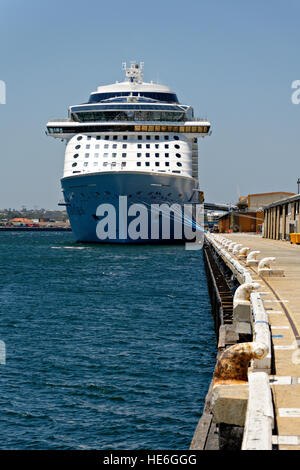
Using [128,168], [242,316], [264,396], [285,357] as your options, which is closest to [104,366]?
[242,316]

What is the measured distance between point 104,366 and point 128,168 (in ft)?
163

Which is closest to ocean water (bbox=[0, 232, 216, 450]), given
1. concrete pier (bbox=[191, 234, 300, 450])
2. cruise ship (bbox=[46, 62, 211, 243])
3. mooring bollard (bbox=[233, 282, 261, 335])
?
mooring bollard (bbox=[233, 282, 261, 335])

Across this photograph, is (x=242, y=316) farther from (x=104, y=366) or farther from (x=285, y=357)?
(x=104, y=366)

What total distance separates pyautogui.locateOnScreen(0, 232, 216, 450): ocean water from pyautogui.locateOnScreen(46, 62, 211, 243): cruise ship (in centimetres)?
2722

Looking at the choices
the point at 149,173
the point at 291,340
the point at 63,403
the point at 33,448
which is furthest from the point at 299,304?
the point at 149,173

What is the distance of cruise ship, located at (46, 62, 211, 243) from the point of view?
198 ft

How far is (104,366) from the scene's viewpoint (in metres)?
16.0

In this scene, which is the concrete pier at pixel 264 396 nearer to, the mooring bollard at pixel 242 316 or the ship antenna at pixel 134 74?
the mooring bollard at pixel 242 316

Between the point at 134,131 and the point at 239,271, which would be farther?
the point at 134,131

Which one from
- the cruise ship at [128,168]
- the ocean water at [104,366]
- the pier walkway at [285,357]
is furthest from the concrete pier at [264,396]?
the cruise ship at [128,168]

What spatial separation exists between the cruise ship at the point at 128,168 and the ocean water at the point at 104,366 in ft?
89.3

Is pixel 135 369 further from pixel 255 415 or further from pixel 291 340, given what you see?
pixel 255 415

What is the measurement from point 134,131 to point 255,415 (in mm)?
64486

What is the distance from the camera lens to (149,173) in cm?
6031
